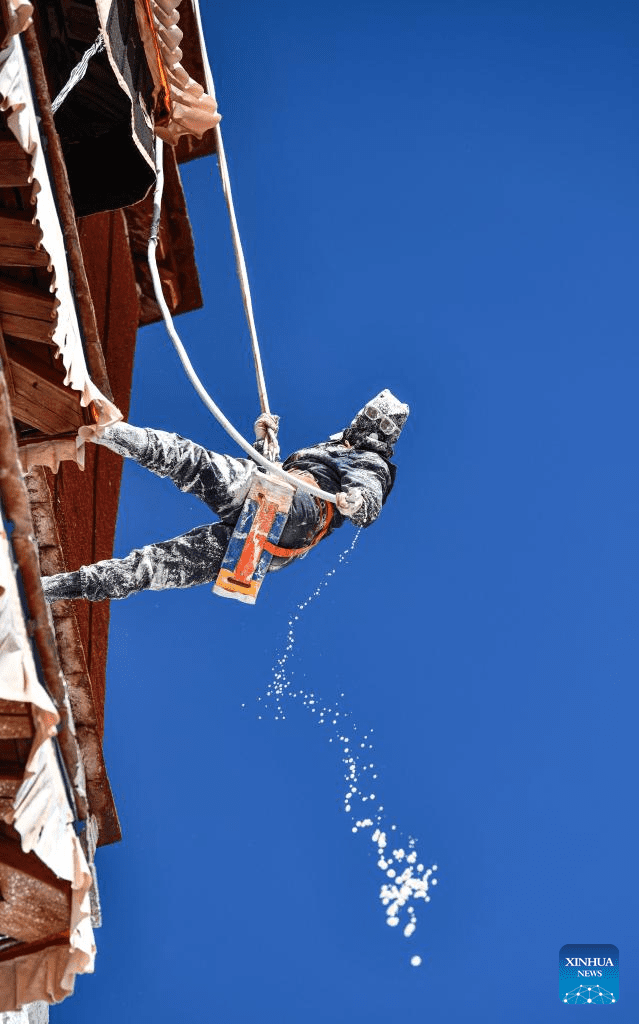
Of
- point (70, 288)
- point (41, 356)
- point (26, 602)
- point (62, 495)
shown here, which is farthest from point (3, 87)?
point (62, 495)

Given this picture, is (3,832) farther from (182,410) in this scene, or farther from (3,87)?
(182,410)

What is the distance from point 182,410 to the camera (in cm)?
708

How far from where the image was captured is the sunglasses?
500cm

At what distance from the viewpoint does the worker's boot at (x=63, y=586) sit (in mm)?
4293

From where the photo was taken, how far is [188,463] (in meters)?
4.14

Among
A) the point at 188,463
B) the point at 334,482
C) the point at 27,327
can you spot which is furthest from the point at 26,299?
the point at 334,482

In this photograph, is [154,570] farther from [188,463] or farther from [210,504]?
[188,463]

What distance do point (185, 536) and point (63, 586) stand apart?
0.47 metres

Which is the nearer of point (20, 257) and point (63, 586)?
point (20, 257)

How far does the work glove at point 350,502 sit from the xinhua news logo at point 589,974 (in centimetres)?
367

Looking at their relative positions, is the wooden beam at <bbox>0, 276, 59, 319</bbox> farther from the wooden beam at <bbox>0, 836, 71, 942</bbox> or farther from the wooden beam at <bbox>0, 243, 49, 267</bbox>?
the wooden beam at <bbox>0, 836, 71, 942</bbox>

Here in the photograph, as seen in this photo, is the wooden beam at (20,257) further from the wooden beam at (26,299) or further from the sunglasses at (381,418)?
the sunglasses at (381,418)

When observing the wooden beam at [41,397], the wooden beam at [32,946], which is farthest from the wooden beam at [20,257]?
the wooden beam at [32,946]

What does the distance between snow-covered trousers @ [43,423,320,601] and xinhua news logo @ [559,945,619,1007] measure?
3636 millimetres
